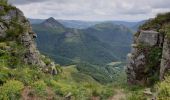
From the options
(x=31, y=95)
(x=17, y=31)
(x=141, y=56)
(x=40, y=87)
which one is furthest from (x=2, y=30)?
(x=31, y=95)

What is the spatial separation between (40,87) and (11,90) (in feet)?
9.70

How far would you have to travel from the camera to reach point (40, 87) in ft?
85.5

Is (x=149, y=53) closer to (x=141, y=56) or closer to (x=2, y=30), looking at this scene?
(x=141, y=56)

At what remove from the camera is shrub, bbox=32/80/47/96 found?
82.4ft

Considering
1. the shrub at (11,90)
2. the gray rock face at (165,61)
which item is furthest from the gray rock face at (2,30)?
the gray rock face at (165,61)

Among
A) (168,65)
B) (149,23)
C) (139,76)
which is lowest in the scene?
(139,76)

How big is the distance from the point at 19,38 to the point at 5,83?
880 inches

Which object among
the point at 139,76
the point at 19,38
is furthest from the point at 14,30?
the point at 139,76

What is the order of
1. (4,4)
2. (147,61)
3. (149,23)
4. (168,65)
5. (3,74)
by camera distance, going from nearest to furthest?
(3,74), (168,65), (147,61), (149,23), (4,4)

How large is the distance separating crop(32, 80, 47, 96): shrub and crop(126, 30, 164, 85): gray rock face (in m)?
16.1

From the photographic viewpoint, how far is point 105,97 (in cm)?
2822

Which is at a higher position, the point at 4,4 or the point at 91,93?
the point at 4,4

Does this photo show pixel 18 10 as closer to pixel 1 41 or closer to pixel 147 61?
pixel 1 41

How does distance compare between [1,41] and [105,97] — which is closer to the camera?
[105,97]
